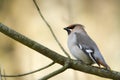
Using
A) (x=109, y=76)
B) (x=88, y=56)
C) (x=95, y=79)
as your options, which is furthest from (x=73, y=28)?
(x=95, y=79)

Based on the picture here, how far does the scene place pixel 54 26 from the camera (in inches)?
250

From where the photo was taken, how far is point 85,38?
4.23 m

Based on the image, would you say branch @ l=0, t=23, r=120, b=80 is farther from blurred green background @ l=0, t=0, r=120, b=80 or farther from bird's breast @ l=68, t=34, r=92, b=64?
blurred green background @ l=0, t=0, r=120, b=80

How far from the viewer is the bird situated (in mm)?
3930

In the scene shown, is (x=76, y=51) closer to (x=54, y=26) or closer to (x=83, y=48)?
(x=83, y=48)

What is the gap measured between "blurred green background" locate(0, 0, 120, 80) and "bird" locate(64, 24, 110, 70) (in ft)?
5.75

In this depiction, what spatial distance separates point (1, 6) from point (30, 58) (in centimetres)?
70

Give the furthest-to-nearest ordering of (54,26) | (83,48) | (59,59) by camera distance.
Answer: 1. (54,26)
2. (83,48)
3. (59,59)

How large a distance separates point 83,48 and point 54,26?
2282 mm

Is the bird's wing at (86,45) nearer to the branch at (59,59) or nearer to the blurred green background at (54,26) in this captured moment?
the branch at (59,59)

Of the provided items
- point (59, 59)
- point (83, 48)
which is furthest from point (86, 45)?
point (59, 59)

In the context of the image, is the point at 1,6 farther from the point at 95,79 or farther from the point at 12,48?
the point at 95,79

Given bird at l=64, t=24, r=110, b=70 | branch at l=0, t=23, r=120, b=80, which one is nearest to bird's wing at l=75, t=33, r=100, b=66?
bird at l=64, t=24, r=110, b=70

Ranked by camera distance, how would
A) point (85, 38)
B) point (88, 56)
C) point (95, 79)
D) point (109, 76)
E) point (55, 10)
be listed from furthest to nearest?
point (55, 10)
point (95, 79)
point (85, 38)
point (88, 56)
point (109, 76)
